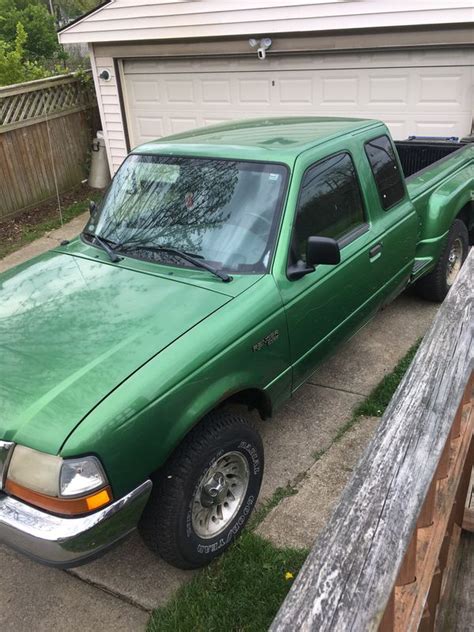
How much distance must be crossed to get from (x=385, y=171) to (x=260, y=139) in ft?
3.53

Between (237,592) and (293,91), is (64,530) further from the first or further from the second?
(293,91)

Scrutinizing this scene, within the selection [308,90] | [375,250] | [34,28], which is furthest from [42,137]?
[34,28]

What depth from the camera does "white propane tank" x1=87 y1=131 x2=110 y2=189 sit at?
34.5 ft

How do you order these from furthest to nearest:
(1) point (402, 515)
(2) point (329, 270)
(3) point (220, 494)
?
(2) point (329, 270), (3) point (220, 494), (1) point (402, 515)

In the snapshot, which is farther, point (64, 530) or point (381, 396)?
point (381, 396)

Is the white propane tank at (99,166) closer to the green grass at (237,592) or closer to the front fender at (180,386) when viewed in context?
the front fender at (180,386)

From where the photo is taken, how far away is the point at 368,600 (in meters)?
1.09

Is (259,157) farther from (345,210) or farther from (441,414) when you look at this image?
(441,414)

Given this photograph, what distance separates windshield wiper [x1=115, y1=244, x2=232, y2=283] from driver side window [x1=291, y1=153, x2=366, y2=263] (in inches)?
17.7

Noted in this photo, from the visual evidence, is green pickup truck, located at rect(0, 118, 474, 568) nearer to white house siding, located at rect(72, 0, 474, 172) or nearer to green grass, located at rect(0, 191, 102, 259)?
white house siding, located at rect(72, 0, 474, 172)

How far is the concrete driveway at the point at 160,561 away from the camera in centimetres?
272

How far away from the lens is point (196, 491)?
2672 mm

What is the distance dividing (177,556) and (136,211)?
6.64 ft

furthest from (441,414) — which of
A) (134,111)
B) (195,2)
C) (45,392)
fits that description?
(134,111)
